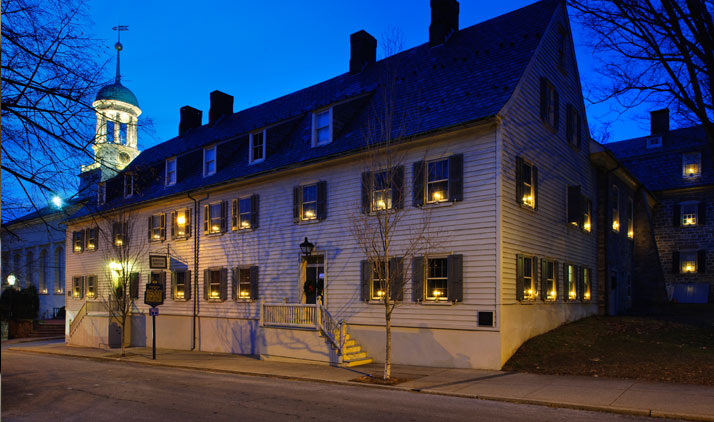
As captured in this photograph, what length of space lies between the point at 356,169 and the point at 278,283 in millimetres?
5859

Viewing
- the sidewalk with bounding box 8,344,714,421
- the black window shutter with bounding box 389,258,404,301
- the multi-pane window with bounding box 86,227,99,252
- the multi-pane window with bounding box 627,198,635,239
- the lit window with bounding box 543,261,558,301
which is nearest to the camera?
the sidewalk with bounding box 8,344,714,421

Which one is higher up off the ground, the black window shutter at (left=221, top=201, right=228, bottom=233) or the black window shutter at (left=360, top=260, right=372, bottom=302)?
the black window shutter at (left=221, top=201, right=228, bottom=233)

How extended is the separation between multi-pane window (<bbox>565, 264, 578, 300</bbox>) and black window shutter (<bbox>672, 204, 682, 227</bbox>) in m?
16.0

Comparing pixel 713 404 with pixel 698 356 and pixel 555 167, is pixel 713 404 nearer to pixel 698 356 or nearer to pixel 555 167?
pixel 698 356

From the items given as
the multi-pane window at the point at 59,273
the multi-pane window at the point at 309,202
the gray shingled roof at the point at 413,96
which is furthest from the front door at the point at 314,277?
the multi-pane window at the point at 59,273

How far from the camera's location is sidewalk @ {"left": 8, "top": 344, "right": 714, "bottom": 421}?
10.3 metres

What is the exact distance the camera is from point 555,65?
68.2ft

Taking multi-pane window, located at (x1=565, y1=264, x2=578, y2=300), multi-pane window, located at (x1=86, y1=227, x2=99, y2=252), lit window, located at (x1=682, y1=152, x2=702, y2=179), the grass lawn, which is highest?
lit window, located at (x1=682, y1=152, x2=702, y2=179)

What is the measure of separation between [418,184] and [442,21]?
8815 millimetres

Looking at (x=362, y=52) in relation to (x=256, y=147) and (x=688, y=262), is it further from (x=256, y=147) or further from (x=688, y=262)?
(x=688, y=262)

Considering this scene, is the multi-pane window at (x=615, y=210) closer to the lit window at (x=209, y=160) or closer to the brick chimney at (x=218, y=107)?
the lit window at (x=209, y=160)

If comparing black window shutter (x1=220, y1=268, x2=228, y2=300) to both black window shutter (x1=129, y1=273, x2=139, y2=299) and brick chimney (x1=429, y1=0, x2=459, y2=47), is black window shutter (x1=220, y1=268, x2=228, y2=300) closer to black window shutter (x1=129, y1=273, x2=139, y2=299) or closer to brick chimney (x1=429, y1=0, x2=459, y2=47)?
black window shutter (x1=129, y1=273, x2=139, y2=299)

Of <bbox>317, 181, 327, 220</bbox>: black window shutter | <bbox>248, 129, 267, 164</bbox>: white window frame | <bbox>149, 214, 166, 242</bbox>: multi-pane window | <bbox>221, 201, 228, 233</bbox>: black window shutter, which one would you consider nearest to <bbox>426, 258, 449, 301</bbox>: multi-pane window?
<bbox>317, 181, 327, 220</bbox>: black window shutter

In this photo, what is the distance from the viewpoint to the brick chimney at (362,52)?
26.1m
